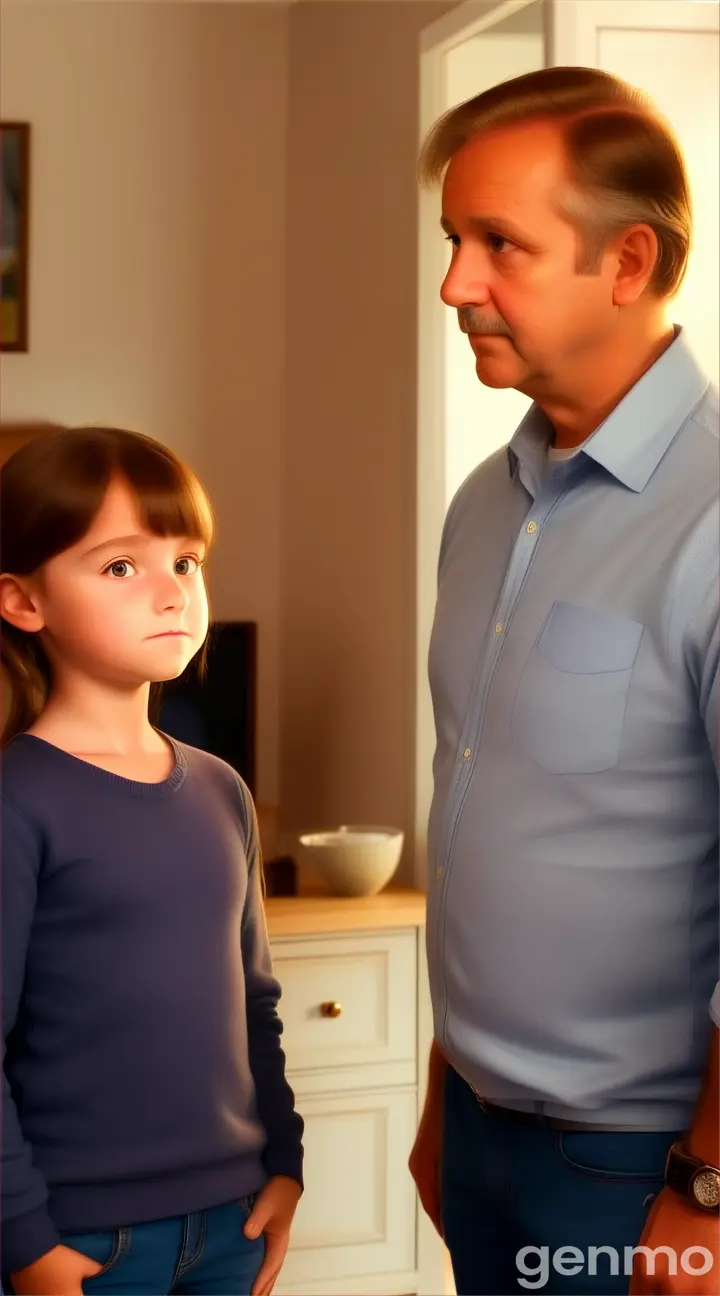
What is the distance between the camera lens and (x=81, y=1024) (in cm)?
101

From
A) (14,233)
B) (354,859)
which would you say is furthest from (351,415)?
(354,859)

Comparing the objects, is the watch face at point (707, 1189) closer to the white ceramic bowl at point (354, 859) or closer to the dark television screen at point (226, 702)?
the white ceramic bowl at point (354, 859)

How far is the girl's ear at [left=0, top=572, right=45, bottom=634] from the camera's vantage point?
3.48 feet

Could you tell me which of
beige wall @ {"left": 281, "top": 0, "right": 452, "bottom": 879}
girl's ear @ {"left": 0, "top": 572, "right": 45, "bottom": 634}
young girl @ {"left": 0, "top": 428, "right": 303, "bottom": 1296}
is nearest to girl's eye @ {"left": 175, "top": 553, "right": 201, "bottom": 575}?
young girl @ {"left": 0, "top": 428, "right": 303, "bottom": 1296}

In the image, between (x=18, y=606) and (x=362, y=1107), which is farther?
(x=362, y=1107)

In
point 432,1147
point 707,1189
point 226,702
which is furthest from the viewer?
point 226,702

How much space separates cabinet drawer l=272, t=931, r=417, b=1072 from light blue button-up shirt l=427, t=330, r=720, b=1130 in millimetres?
879

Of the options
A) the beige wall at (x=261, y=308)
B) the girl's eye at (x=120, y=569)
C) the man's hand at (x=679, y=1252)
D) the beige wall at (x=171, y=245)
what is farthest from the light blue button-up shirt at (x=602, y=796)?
the beige wall at (x=171, y=245)

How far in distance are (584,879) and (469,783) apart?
13 cm

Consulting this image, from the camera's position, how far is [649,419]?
3.65 feet

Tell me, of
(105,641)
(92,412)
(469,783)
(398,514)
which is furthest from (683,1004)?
(92,412)

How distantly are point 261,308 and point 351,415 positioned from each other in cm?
31

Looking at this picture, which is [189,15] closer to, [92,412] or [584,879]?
[92,412]

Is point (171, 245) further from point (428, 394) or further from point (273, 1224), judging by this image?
point (273, 1224)
